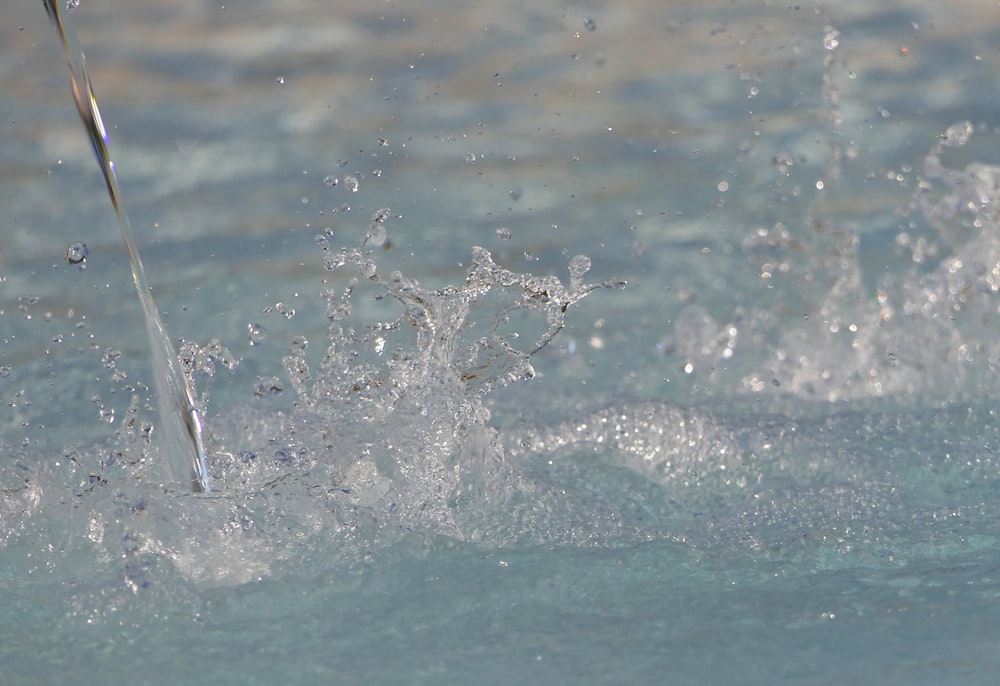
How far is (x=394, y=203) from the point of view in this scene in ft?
11.8

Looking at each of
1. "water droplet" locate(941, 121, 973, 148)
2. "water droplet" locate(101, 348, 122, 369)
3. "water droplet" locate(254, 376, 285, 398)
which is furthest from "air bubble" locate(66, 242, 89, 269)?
"water droplet" locate(941, 121, 973, 148)

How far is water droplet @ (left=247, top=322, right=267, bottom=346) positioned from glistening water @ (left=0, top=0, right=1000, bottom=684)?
0.03 metres

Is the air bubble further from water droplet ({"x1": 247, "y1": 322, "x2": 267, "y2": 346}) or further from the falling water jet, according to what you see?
the falling water jet

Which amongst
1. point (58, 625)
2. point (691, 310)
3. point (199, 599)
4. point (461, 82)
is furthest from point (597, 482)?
point (461, 82)

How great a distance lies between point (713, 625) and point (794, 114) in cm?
239

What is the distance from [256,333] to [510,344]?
69 cm

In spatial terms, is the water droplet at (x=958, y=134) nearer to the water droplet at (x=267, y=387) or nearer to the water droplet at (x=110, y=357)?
the water droplet at (x=267, y=387)

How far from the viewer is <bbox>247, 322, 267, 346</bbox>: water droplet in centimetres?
319

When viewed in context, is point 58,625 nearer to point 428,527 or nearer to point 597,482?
point 428,527

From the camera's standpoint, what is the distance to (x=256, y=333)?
322cm

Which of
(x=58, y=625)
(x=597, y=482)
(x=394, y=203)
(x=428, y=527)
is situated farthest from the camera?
(x=394, y=203)

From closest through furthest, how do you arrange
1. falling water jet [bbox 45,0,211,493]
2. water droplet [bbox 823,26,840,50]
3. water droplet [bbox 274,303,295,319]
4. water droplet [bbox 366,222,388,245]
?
falling water jet [bbox 45,0,211,493], water droplet [bbox 274,303,295,319], water droplet [bbox 366,222,388,245], water droplet [bbox 823,26,840,50]

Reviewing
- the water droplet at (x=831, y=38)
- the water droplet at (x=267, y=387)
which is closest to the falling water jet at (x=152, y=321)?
the water droplet at (x=267, y=387)

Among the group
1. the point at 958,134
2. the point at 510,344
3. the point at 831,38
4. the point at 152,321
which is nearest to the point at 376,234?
the point at 510,344
